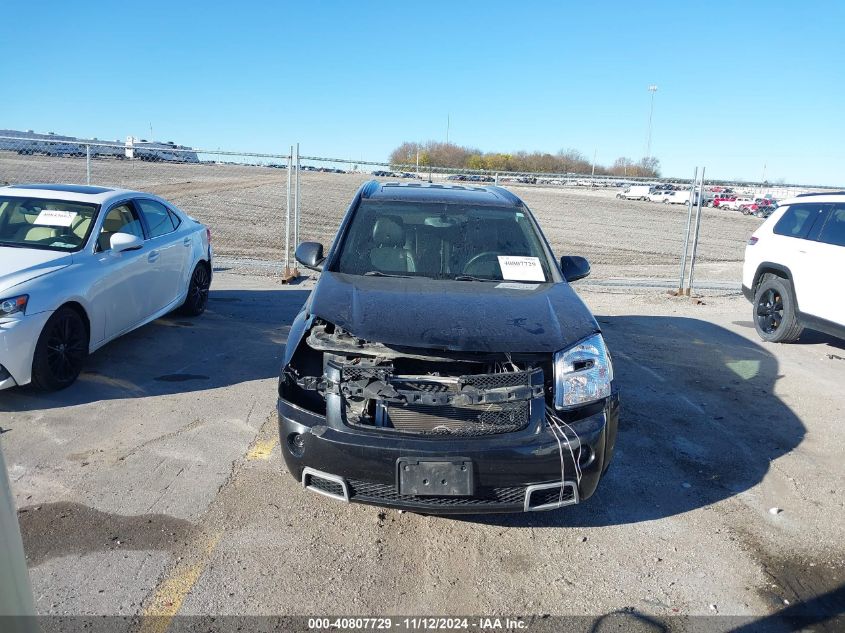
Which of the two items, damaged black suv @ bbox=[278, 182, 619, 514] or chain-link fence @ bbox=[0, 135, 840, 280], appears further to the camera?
chain-link fence @ bbox=[0, 135, 840, 280]

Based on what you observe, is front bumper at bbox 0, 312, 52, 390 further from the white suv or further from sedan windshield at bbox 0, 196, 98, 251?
the white suv

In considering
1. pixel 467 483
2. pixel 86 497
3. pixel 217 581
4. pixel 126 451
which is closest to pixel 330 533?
pixel 217 581

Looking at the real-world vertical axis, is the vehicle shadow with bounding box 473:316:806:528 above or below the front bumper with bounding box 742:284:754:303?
below

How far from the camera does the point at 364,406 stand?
3.48 m

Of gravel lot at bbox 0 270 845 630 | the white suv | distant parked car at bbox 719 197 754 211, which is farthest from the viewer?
distant parked car at bbox 719 197 754 211

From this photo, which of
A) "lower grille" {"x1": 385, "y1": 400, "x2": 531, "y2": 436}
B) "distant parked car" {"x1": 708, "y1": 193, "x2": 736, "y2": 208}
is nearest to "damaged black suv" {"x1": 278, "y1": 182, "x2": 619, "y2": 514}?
"lower grille" {"x1": 385, "y1": 400, "x2": 531, "y2": 436}

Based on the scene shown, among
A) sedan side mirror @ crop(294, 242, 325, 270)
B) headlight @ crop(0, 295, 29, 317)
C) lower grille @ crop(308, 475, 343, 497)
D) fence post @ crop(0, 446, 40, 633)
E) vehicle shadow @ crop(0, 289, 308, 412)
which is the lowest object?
vehicle shadow @ crop(0, 289, 308, 412)

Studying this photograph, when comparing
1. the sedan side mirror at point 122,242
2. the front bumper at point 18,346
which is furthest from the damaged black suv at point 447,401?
the sedan side mirror at point 122,242

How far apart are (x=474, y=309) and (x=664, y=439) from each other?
6.88 ft

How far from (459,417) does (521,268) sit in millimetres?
1758

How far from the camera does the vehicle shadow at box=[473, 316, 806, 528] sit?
410cm

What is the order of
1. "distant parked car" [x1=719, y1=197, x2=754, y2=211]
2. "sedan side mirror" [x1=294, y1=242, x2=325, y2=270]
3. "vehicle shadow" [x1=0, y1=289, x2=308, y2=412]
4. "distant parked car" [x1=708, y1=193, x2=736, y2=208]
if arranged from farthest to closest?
"distant parked car" [x1=708, y1=193, x2=736, y2=208], "distant parked car" [x1=719, y1=197, x2=754, y2=211], "vehicle shadow" [x1=0, y1=289, x2=308, y2=412], "sedan side mirror" [x1=294, y1=242, x2=325, y2=270]

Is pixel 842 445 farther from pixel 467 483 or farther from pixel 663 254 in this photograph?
pixel 663 254

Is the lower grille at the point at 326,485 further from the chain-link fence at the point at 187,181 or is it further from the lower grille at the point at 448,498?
the chain-link fence at the point at 187,181
